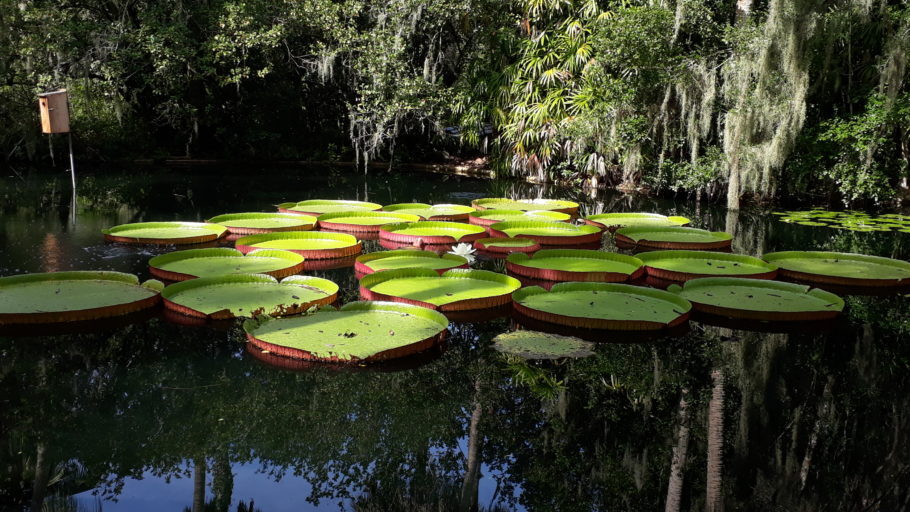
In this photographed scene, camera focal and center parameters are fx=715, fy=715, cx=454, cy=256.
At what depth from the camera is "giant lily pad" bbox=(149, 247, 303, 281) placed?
4.92 m

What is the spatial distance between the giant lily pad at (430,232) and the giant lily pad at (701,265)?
165cm

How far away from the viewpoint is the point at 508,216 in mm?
7504

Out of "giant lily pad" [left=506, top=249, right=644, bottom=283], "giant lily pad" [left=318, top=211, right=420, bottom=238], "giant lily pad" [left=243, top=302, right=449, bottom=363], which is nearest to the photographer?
"giant lily pad" [left=243, top=302, right=449, bottom=363]

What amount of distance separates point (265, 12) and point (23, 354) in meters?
9.62

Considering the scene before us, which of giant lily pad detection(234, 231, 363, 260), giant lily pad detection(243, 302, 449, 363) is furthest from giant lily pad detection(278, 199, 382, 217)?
giant lily pad detection(243, 302, 449, 363)

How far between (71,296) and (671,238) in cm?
484

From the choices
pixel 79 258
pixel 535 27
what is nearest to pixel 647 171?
pixel 535 27

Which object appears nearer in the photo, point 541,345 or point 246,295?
point 541,345

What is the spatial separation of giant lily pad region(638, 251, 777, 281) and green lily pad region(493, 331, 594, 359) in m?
1.68

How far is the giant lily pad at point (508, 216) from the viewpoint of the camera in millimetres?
7305

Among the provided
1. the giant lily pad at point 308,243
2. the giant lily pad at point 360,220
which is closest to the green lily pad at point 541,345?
the giant lily pad at point 308,243

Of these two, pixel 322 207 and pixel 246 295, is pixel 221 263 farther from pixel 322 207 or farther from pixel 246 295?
pixel 322 207

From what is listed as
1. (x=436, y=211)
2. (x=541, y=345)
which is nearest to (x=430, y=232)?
(x=436, y=211)

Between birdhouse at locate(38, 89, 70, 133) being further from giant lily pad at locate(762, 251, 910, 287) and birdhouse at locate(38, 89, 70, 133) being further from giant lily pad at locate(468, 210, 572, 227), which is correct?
giant lily pad at locate(762, 251, 910, 287)
